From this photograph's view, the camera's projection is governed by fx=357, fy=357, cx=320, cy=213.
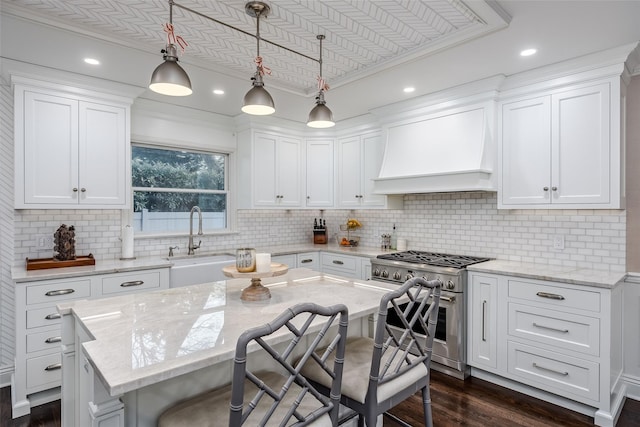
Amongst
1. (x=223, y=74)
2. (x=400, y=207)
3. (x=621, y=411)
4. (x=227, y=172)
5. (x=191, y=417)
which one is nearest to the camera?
(x=191, y=417)

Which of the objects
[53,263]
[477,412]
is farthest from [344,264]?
[53,263]

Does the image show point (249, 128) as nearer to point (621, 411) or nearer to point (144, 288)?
point (144, 288)

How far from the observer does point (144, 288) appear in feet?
10.3

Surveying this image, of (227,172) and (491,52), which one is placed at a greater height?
(491,52)

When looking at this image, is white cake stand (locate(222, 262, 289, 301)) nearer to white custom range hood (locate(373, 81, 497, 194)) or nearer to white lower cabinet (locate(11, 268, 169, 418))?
white lower cabinet (locate(11, 268, 169, 418))

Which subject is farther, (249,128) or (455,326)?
(249,128)

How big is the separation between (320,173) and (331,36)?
2490 millimetres

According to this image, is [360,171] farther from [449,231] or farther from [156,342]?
[156,342]

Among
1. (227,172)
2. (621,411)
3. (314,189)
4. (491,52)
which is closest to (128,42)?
(227,172)

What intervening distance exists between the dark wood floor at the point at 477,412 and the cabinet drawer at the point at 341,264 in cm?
154

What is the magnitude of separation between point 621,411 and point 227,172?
434 cm

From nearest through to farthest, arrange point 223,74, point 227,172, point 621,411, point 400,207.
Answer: point 621,411 → point 223,74 → point 400,207 → point 227,172

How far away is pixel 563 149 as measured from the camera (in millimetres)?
2820

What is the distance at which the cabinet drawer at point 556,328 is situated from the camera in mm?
2436
